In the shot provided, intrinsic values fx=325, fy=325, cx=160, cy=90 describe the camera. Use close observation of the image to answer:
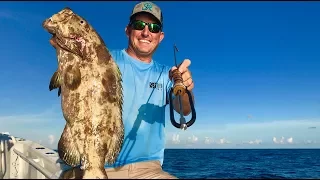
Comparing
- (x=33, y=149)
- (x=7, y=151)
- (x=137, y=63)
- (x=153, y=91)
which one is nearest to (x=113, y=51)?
(x=137, y=63)

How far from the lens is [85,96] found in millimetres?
4238

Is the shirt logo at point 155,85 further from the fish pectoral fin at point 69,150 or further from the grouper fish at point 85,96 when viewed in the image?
the fish pectoral fin at point 69,150

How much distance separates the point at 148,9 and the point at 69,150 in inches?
111

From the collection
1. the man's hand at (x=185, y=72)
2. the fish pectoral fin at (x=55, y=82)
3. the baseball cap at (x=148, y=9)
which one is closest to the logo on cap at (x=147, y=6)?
the baseball cap at (x=148, y=9)

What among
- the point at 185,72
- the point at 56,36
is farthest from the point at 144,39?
the point at 56,36

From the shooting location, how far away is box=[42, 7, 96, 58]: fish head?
14.9ft

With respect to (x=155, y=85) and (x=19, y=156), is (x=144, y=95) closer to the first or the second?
(x=155, y=85)

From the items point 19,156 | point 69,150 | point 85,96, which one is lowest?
point 19,156

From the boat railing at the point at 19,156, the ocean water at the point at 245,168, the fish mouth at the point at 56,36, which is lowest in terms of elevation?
the ocean water at the point at 245,168

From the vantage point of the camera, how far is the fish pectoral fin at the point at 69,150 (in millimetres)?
4082

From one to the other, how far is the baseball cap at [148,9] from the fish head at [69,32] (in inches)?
50.5

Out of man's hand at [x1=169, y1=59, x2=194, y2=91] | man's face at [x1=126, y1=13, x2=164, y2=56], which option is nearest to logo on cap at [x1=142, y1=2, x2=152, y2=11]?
man's face at [x1=126, y1=13, x2=164, y2=56]

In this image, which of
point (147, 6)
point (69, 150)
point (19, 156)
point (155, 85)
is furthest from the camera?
point (19, 156)

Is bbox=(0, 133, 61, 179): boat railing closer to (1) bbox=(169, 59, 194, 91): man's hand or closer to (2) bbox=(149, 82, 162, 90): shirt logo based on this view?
(2) bbox=(149, 82, 162, 90): shirt logo
